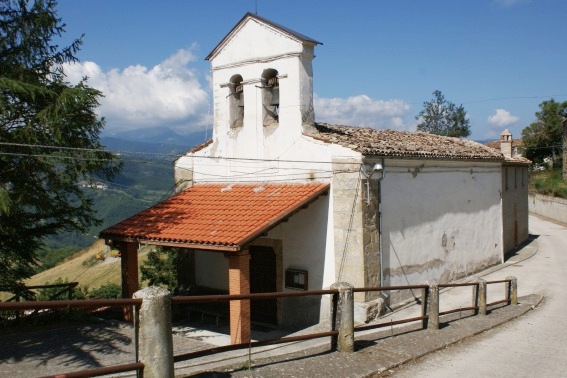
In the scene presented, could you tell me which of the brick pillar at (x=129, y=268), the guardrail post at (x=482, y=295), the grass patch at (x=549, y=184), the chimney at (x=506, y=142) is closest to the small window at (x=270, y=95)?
the brick pillar at (x=129, y=268)

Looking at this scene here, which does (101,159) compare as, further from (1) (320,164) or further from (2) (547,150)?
(2) (547,150)

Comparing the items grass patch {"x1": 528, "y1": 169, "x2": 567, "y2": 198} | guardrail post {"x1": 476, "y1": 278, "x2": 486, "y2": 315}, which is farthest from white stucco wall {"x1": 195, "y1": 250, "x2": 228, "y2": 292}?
grass patch {"x1": 528, "y1": 169, "x2": 567, "y2": 198}

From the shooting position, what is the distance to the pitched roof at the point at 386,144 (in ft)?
36.5

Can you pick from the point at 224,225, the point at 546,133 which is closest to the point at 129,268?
the point at 224,225

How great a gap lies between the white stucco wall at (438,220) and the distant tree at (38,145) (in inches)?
250

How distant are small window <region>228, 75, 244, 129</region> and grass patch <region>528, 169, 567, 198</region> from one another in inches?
1155

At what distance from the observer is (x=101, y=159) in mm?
9984

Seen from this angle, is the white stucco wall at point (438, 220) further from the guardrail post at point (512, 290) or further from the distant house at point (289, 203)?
the guardrail post at point (512, 290)

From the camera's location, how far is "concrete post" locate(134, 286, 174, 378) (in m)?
4.73

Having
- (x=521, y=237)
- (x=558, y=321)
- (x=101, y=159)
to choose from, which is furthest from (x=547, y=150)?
(x=101, y=159)

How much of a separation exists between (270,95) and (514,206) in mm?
13918

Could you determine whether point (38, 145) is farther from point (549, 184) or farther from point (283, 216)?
point (549, 184)

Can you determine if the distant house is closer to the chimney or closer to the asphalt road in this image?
the asphalt road

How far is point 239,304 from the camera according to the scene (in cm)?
943
